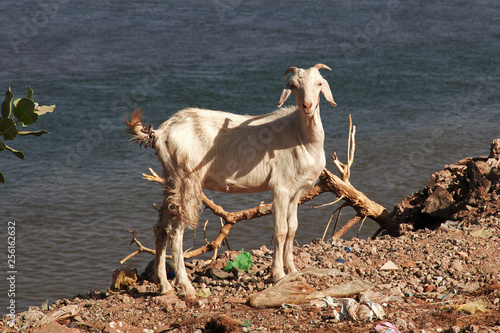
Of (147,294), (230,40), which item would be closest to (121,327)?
(147,294)

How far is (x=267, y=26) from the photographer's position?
26.1 metres

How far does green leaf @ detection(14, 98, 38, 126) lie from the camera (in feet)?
15.2

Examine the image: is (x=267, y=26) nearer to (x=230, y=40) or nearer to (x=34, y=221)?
(x=230, y=40)

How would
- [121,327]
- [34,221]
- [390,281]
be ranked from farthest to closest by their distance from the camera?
1. [34,221]
2. [390,281]
3. [121,327]

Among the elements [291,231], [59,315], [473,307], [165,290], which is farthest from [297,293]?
[59,315]

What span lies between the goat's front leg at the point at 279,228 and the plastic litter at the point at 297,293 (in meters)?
0.33

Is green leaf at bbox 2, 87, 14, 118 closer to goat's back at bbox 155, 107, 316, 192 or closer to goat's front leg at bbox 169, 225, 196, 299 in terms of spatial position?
goat's back at bbox 155, 107, 316, 192

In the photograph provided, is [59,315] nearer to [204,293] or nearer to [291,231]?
[204,293]

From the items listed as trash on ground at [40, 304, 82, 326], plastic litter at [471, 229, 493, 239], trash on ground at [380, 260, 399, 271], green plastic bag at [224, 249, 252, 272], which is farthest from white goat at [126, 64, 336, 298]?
plastic litter at [471, 229, 493, 239]

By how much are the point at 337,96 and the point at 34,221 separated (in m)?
10.1

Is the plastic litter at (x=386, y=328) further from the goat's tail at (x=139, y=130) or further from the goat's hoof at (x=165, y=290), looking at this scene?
the goat's tail at (x=139, y=130)

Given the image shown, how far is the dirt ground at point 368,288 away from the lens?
6473 mm

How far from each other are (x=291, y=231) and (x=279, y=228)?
0.83 ft

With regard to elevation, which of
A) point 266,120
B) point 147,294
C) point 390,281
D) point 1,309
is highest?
point 266,120
